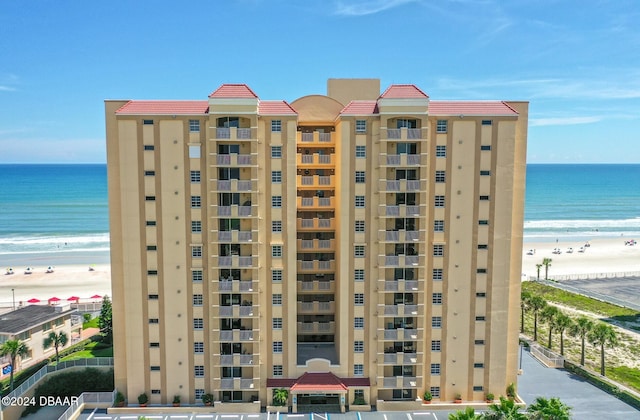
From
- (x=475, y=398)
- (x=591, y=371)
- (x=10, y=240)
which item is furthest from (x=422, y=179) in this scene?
(x=10, y=240)

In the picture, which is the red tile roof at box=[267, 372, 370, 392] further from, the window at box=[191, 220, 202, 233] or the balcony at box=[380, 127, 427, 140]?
the balcony at box=[380, 127, 427, 140]

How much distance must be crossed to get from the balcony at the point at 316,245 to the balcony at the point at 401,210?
671 cm

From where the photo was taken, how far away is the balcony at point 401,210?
38438 mm

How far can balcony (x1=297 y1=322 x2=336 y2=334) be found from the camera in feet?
143

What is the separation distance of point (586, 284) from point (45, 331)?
94827mm

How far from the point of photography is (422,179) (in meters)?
38.2

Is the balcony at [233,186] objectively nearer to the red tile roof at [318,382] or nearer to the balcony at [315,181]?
the balcony at [315,181]

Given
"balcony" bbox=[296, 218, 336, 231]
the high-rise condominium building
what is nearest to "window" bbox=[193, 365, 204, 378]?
the high-rise condominium building

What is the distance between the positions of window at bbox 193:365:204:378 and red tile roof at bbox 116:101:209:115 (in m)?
23.5

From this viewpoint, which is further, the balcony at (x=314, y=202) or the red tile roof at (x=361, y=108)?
the balcony at (x=314, y=202)

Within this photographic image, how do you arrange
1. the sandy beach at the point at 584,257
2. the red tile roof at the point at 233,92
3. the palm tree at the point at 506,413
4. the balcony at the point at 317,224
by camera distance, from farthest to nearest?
the sandy beach at the point at 584,257
the balcony at the point at 317,224
the red tile roof at the point at 233,92
the palm tree at the point at 506,413

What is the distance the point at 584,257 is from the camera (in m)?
113

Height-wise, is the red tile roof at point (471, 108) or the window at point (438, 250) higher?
the red tile roof at point (471, 108)

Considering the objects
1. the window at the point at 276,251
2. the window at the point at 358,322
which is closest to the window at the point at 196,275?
the window at the point at 276,251
